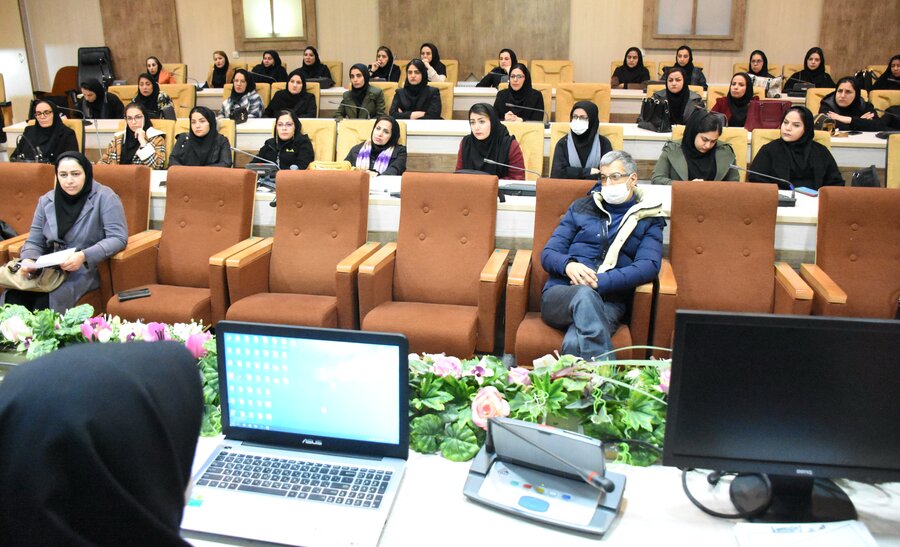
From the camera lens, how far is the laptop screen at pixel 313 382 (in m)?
1.42

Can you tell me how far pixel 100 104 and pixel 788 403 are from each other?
26.4 ft

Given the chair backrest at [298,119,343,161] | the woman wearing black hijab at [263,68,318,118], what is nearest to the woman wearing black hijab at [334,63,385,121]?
the woman wearing black hijab at [263,68,318,118]

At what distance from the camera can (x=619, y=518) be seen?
1.36 meters

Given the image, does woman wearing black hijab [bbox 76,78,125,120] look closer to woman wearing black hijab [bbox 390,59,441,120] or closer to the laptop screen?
woman wearing black hijab [bbox 390,59,441,120]

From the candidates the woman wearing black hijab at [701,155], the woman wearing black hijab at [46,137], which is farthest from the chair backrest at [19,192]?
the woman wearing black hijab at [701,155]

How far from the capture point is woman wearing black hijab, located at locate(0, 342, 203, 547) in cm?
73

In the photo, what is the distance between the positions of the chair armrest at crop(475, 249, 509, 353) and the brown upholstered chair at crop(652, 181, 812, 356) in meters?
0.71

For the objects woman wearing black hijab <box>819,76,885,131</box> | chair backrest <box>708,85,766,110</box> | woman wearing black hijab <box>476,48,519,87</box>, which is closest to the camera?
woman wearing black hijab <box>819,76,885,131</box>

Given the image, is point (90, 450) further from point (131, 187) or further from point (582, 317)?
point (131, 187)

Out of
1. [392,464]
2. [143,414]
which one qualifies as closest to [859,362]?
[392,464]

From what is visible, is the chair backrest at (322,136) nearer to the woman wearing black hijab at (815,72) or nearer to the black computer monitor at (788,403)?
the black computer monitor at (788,403)

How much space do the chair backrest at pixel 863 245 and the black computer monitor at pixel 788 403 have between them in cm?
210

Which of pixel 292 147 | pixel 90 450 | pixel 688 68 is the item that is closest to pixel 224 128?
pixel 292 147

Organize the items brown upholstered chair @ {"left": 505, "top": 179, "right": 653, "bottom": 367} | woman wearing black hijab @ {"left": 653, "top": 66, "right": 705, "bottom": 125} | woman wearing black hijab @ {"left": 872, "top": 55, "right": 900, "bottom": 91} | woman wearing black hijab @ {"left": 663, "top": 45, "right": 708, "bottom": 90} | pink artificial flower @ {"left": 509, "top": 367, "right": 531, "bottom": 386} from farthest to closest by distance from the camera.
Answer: woman wearing black hijab @ {"left": 663, "top": 45, "right": 708, "bottom": 90} → woman wearing black hijab @ {"left": 872, "top": 55, "right": 900, "bottom": 91} → woman wearing black hijab @ {"left": 653, "top": 66, "right": 705, "bottom": 125} → brown upholstered chair @ {"left": 505, "top": 179, "right": 653, "bottom": 367} → pink artificial flower @ {"left": 509, "top": 367, "right": 531, "bottom": 386}
